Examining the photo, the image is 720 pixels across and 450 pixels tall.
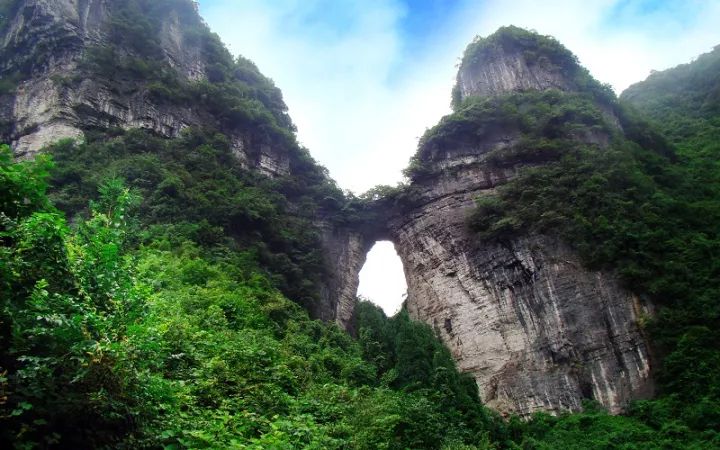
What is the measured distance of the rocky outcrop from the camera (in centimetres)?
2355

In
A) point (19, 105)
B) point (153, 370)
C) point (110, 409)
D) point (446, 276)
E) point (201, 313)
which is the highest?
point (19, 105)

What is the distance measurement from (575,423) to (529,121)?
1676cm

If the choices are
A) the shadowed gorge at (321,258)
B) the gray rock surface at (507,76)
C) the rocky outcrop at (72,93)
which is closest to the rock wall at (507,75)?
the gray rock surface at (507,76)

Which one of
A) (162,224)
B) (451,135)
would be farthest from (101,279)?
(451,135)

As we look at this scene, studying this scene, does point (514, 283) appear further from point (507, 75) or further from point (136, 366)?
point (136, 366)

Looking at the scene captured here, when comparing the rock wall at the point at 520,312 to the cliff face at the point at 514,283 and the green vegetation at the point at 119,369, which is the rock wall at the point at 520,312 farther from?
the green vegetation at the point at 119,369

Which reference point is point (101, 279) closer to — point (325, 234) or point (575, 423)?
point (575, 423)

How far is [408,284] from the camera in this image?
28547mm

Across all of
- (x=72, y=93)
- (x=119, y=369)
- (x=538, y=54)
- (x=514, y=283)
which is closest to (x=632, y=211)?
(x=514, y=283)

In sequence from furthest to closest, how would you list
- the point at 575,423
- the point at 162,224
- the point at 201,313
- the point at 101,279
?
the point at 162,224 → the point at 575,423 → the point at 201,313 → the point at 101,279

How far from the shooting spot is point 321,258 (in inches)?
1022

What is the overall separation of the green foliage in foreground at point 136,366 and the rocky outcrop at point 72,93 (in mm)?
14094

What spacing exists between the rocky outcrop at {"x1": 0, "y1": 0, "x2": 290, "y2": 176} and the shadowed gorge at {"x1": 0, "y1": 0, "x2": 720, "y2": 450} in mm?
142

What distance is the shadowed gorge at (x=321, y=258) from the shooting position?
16.3 feet
